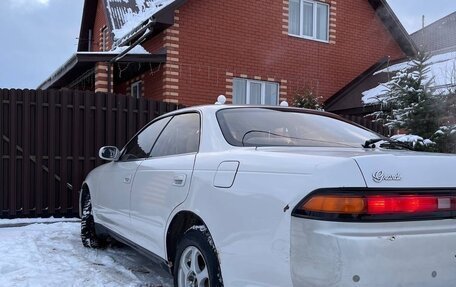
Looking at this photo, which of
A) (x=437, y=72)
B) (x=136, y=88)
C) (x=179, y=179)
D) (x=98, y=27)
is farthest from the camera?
(x=98, y=27)

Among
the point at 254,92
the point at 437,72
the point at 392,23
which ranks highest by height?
the point at 392,23

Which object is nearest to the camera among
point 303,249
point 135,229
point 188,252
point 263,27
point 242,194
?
point 303,249

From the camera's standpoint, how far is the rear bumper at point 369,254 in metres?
2.29

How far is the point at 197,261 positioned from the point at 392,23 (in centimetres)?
1442

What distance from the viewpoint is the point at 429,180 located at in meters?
2.54

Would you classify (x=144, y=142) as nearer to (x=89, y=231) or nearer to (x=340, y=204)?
(x=89, y=231)

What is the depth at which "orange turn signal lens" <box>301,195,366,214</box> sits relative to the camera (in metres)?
2.35

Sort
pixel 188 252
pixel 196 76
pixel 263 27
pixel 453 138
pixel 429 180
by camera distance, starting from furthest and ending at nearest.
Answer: pixel 263 27 < pixel 196 76 < pixel 453 138 < pixel 188 252 < pixel 429 180

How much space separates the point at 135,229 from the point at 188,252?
103cm

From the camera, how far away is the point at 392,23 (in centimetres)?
1581

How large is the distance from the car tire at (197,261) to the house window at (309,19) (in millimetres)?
11567

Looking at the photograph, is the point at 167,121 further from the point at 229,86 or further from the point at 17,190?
the point at 229,86

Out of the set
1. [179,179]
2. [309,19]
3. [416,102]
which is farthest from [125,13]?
[179,179]

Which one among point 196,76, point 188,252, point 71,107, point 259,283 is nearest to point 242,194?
point 259,283
